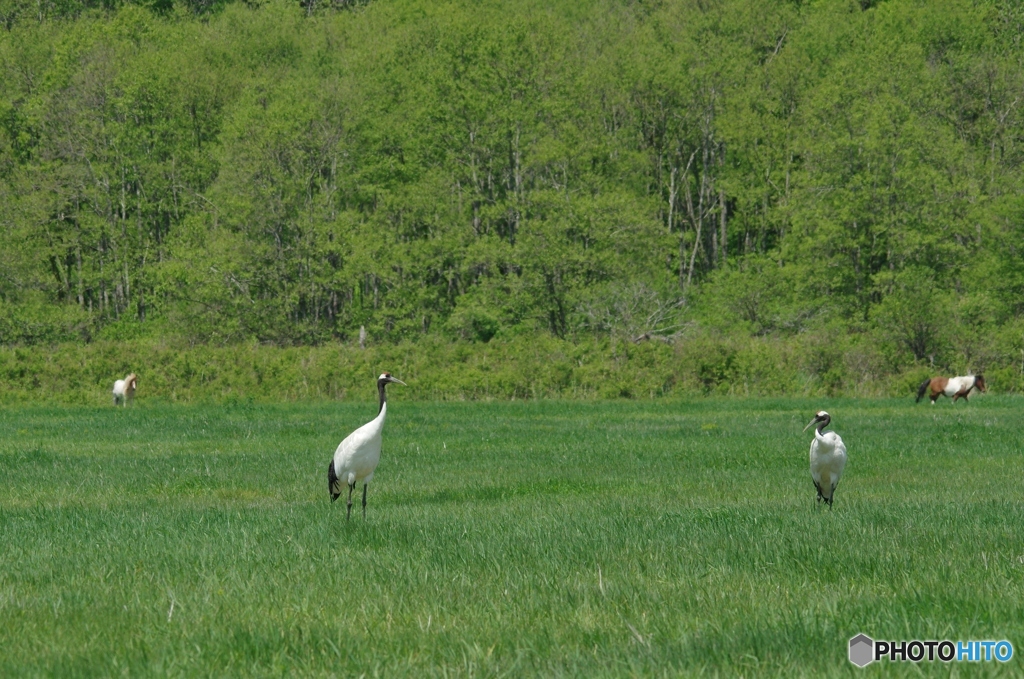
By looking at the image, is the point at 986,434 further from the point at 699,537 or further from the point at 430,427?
the point at 699,537

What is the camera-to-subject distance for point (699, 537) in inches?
395

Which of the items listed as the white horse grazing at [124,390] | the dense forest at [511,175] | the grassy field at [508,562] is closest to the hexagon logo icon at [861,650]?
the grassy field at [508,562]

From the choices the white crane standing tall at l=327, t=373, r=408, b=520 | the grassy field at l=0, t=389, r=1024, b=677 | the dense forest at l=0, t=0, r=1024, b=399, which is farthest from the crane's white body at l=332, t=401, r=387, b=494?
the dense forest at l=0, t=0, r=1024, b=399

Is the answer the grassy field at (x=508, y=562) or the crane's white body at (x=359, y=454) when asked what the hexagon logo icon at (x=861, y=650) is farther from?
the crane's white body at (x=359, y=454)

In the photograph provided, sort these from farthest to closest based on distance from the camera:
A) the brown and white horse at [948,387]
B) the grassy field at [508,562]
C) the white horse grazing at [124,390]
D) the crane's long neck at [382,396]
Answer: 1. the white horse grazing at [124,390]
2. the brown and white horse at [948,387]
3. the crane's long neck at [382,396]
4. the grassy field at [508,562]

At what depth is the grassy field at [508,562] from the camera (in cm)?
593

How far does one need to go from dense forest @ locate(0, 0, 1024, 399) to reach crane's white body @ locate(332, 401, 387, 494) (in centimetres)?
3701

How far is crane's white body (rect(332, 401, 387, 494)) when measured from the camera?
13.6 m

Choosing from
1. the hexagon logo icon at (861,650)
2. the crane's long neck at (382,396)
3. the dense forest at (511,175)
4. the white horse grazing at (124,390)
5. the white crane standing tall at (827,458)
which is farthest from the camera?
the dense forest at (511,175)

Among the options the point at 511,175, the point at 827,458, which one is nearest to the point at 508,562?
the point at 827,458

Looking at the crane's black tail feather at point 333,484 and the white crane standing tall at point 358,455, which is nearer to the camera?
the white crane standing tall at point 358,455

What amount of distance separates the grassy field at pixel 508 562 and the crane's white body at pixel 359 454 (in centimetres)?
56

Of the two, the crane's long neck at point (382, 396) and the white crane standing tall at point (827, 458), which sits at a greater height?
the crane's long neck at point (382, 396)

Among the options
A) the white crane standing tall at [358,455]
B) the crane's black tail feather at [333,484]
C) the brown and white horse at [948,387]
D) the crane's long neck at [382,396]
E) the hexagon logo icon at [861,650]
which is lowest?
the brown and white horse at [948,387]
